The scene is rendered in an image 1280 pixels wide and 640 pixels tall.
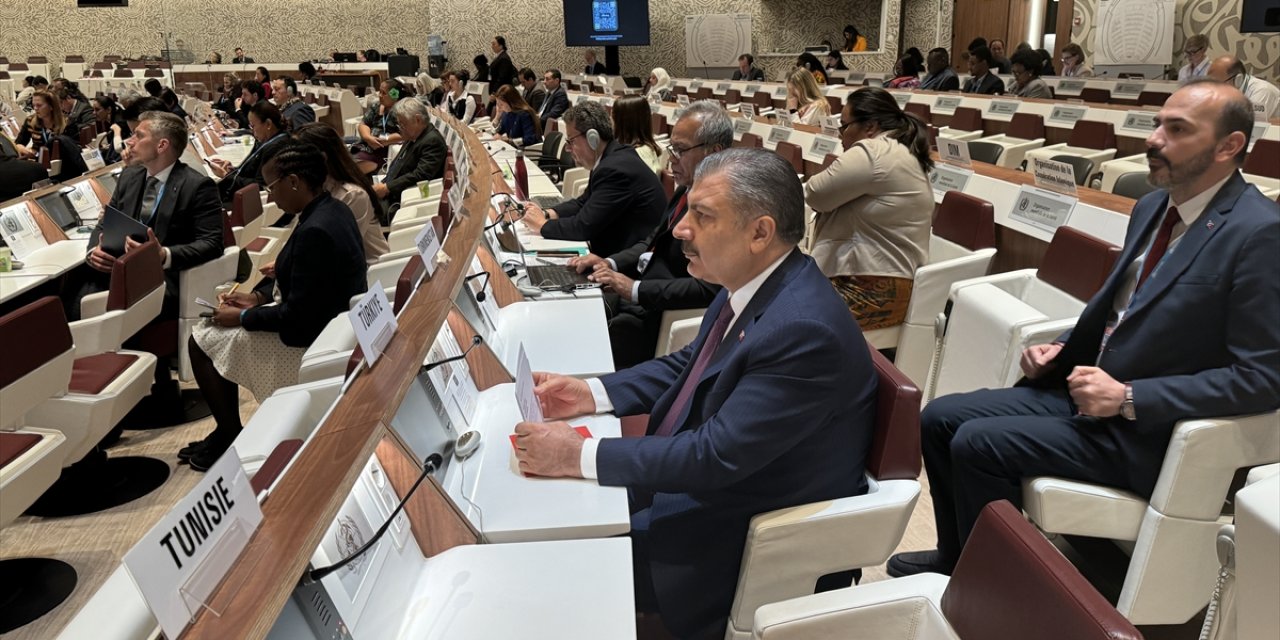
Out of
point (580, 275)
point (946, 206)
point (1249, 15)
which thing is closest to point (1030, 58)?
point (1249, 15)

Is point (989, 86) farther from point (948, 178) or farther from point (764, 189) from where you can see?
point (764, 189)

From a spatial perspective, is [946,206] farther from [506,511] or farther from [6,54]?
[6,54]

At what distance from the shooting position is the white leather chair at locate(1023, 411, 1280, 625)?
1924 mm

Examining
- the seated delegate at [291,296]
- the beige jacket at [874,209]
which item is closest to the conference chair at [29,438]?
the seated delegate at [291,296]

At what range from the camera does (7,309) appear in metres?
4.32

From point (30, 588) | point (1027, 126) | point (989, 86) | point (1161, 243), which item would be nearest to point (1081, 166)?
point (1027, 126)

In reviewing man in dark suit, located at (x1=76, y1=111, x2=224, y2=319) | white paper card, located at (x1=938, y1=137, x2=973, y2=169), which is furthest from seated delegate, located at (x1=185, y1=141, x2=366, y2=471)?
white paper card, located at (x1=938, y1=137, x2=973, y2=169)

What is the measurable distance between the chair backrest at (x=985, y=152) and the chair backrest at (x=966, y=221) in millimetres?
2330

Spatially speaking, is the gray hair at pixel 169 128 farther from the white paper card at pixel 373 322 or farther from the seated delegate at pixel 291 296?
the white paper card at pixel 373 322

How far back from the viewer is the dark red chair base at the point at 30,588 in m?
2.66

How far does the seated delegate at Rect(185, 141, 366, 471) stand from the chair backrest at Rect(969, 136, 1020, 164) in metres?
3.94

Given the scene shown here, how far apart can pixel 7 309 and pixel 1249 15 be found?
34.7ft

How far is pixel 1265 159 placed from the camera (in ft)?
14.7

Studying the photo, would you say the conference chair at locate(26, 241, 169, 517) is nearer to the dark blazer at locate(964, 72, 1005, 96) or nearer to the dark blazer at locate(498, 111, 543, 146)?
the dark blazer at locate(498, 111, 543, 146)
